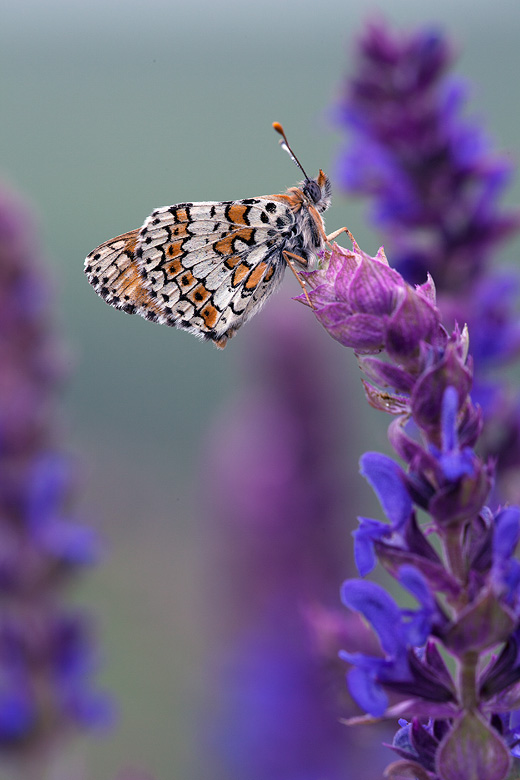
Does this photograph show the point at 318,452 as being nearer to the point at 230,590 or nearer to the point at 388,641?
the point at 230,590

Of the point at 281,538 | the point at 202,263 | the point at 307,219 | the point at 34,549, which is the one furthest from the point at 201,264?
the point at 281,538

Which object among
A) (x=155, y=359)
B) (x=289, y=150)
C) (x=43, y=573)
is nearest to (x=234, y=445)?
(x=43, y=573)

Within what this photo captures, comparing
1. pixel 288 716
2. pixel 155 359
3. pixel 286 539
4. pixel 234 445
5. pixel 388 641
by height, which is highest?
pixel 155 359

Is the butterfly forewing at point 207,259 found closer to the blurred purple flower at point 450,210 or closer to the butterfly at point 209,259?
the butterfly at point 209,259

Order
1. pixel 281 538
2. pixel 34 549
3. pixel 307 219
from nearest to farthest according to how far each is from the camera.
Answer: pixel 307 219
pixel 34 549
pixel 281 538

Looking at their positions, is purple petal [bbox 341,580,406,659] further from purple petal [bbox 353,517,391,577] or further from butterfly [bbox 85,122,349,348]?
butterfly [bbox 85,122,349,348]

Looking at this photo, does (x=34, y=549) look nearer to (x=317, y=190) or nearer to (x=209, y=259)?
(x=209, y=259)
